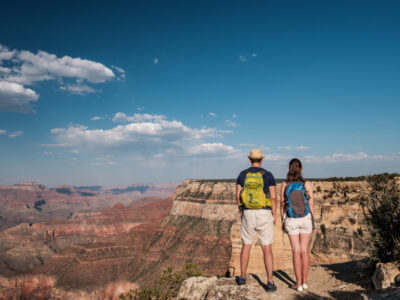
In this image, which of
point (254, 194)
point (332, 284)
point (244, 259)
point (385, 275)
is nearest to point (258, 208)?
point (254, 194)

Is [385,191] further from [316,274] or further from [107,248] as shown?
[107,248]

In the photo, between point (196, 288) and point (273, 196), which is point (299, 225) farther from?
point (196, 288)

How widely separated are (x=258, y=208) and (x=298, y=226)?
4.01ft

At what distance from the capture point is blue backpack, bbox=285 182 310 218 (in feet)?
22.7

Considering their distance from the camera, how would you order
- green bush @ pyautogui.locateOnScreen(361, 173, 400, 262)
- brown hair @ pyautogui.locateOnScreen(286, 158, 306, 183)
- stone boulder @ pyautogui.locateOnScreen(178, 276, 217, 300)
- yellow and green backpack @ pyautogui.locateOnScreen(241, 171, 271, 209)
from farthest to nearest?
1. green bush @ pyautogui.locateOnScreen(361, 173, 400, 262)
2. stone boulder @ pyautogui.locateOnScreen(178, 276, 217, 300)
3. brown hair @ pyautogui.locateOnScreen(286, 158, 306, 183)
4. yellow and green backpack @ pyautogui.locateOnScreen(241, 171, 271, 209)

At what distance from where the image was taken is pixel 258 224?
679 cm

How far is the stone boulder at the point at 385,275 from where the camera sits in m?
6.93

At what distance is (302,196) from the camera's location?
6.95 meters

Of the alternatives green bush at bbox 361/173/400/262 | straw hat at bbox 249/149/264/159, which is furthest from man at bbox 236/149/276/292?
green bush at bbox 361/173/400/262

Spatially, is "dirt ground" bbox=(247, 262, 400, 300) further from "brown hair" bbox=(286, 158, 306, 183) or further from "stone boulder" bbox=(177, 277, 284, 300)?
"brown hair" bbox=(286, 158, 306, 183)

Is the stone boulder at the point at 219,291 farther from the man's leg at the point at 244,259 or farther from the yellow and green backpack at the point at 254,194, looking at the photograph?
the yellow and green backpack at the point at 254,194

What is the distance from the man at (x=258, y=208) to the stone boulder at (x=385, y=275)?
2.82m

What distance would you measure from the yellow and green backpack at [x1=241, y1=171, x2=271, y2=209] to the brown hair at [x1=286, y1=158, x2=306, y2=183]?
2.96 ft

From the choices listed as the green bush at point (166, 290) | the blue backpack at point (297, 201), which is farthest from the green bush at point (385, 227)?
the green bush at point (166, 290)
